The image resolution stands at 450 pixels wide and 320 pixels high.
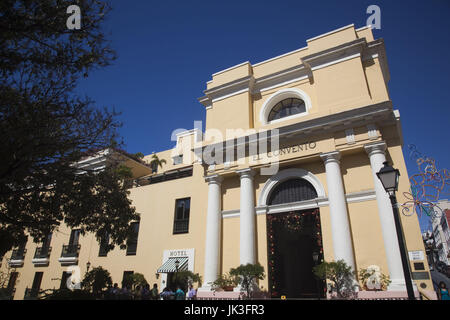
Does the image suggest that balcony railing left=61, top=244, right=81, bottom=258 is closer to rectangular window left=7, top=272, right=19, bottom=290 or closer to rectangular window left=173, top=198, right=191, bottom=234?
rectangular window left=7, top=272, right=19, bottom=290

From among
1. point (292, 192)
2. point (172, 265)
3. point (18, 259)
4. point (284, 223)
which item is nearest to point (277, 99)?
point (292, 192)

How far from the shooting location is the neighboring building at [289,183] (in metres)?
12.1

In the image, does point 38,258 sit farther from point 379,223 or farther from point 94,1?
point 379,223

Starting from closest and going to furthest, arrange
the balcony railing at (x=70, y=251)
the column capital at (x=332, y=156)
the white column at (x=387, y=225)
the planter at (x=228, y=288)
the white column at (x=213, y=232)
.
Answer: the white column at (x=387, y=225) → the column capital at (x=332, y=156) → the planter at (x=228, y=288) → the white column at (x=213, y=232) → the balcony railing at (x=70, y=251)

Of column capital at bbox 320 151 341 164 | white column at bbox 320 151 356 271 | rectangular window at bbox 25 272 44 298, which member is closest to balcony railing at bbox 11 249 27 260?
rectangular window at bbox 25 272 44 298

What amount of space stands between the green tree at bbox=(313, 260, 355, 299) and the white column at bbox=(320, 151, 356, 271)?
1.51 ft

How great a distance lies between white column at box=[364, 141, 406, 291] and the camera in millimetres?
10375

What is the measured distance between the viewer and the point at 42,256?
75.5ft

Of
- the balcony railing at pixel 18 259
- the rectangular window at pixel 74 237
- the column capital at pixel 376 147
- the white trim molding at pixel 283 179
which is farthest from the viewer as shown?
the balcony railing at pixel 18 259

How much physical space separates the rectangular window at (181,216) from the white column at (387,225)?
10314 mm

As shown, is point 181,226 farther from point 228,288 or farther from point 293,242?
point 293,242

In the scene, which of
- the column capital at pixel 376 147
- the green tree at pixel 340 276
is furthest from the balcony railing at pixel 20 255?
the column capital at pixel 376 147

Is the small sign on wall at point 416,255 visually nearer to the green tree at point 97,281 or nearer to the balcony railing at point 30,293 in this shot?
the green tree at point 97,281
